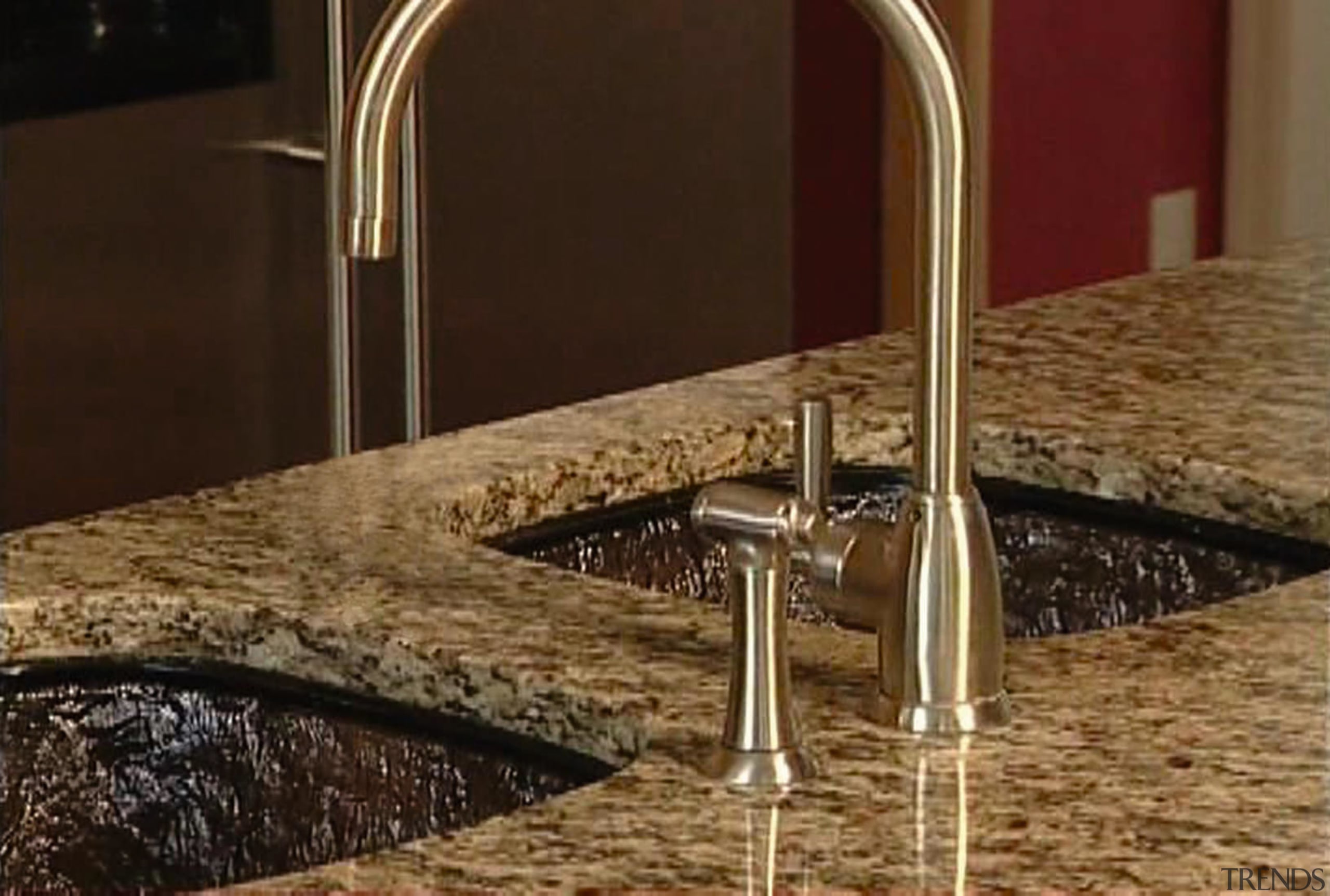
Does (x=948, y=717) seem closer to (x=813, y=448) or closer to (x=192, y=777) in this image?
(x=813, y=448)

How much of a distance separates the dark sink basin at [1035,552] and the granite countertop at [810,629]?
0.04 feet

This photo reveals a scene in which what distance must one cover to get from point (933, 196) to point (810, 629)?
0.27 m

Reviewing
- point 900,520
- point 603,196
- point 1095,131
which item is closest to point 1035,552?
point 900,520

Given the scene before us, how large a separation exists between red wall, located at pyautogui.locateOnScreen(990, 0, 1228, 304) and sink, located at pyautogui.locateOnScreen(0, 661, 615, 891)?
2312 millimetres

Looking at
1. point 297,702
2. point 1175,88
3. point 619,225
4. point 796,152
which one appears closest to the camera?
point 297,702

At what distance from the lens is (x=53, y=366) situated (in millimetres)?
2754

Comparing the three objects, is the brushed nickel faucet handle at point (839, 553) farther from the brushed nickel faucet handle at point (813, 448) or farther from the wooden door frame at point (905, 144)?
the wooden door frame at point (905, 144)

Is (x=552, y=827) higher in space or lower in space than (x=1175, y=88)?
lower

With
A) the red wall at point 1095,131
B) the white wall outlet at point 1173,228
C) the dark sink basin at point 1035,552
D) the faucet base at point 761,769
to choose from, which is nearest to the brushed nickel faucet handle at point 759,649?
the faucet base at point 761,769

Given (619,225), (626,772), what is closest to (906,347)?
(626,772)

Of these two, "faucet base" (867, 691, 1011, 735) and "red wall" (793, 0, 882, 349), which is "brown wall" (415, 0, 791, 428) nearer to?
"red wall" (793, 0, 882, 349)

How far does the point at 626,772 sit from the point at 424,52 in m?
0.31

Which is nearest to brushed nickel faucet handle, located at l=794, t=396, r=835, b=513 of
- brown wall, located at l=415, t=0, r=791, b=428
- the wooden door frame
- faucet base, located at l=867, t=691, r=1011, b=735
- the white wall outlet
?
faucet base, located at l=867, t=691, r=1011, b=735

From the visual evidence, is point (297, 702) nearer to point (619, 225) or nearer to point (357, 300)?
point (357, 300)
